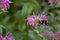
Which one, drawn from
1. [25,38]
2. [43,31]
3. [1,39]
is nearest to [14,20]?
[25,38]

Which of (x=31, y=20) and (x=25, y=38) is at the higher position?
(x=31, y=20)

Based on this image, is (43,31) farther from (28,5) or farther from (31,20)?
(28,5)

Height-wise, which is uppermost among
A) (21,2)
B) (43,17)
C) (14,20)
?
(43,17)

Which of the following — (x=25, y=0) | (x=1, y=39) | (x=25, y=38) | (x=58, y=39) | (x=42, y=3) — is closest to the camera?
(x=1, y=39)

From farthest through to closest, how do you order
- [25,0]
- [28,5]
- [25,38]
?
[25,0] → [28,5] → [25,38]

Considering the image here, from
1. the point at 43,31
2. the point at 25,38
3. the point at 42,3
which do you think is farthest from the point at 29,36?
the point at 42,3

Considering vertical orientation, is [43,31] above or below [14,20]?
above

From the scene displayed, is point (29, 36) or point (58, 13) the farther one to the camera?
point (58, 13)

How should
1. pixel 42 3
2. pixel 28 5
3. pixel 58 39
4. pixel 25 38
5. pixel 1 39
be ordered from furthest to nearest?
pixel 42 3
pixel 28 5
pixel 25 38
pixel 58 39
pixel 1 39

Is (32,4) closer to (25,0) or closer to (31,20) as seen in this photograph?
(25,0)
